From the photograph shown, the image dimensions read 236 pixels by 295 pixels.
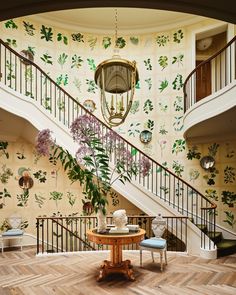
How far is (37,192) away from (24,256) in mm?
1828

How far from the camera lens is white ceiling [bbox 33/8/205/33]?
7.60 m

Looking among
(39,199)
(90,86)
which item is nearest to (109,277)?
(39,199)

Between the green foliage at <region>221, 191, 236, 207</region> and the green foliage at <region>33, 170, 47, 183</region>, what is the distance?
474cm

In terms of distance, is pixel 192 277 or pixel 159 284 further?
pixel 192 277

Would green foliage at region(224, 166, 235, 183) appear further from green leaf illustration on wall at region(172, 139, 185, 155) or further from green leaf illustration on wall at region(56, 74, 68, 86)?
green leaf illustration on wall at region(56, 74, 68, 86)

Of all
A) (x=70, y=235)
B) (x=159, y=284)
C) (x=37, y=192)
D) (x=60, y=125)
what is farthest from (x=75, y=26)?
(x=159, y=284)

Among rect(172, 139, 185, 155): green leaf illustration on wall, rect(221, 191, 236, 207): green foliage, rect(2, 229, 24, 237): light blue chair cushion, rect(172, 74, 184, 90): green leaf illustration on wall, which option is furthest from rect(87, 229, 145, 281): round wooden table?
rect(172, 74, 184, 90): green leaf illustration on wall

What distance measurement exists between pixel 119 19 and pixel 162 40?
1392mm

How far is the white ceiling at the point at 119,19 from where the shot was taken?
7.60 metres

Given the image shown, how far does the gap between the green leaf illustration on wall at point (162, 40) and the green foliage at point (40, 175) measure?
499cm

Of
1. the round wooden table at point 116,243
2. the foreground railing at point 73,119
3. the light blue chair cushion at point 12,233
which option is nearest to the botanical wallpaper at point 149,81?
the foreground railing at point 73,119

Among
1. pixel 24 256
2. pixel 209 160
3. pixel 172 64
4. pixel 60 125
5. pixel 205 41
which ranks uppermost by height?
pixel 205 41

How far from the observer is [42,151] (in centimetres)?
364

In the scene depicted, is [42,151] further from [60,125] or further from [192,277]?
[192,277]
